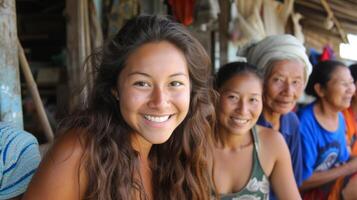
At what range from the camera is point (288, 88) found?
2258mm

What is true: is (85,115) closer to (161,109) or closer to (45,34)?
(161,109)

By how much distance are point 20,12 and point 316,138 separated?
4544 millimetres

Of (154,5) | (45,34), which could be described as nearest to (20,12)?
(45,34)

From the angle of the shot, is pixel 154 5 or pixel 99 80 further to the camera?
pixel 154 5

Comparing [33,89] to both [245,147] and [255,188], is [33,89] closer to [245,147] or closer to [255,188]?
[245,147]

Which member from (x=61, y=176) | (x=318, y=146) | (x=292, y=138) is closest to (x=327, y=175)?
(x=318, y=146)

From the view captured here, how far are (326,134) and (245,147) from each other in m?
0.80

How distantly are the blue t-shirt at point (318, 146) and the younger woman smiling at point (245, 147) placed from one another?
49 cm

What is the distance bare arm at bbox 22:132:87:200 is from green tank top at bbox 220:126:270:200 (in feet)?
2.97

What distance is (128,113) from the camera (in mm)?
1300

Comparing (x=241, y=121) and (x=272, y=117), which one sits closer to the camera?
(x=241, y=121)

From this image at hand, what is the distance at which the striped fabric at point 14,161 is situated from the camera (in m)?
1.40

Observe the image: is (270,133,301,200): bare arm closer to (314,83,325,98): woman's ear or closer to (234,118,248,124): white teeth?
(234,118,248,124): white teeth

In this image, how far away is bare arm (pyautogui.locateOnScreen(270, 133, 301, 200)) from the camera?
77.6 inches
